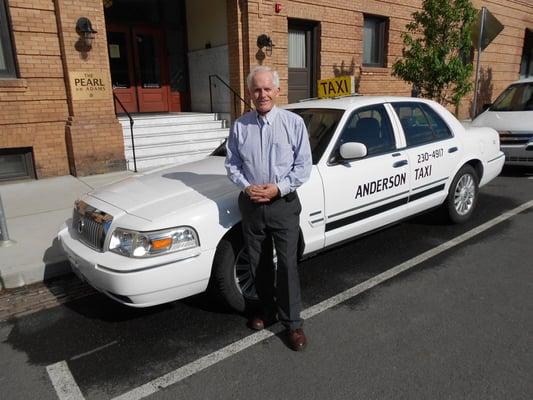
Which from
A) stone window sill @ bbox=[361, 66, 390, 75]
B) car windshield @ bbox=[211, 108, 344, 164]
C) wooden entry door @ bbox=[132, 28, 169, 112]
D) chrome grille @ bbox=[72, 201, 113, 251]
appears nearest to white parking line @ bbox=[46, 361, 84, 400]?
chrome grille @ bbox=[72, 201, 113, 251]

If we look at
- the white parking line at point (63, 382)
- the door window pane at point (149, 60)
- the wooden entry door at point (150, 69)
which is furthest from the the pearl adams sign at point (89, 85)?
the white parking line at point (63, 382)

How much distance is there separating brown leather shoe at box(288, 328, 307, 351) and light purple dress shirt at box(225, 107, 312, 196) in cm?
99

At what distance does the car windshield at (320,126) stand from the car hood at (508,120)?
542 cm

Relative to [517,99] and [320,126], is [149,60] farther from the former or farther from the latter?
[320,126]

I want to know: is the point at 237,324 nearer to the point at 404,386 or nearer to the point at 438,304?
the point at 404,386

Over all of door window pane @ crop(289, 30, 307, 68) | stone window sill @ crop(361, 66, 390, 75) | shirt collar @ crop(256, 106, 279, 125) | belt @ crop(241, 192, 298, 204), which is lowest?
belt @ crop(241, 192, 298, 204)

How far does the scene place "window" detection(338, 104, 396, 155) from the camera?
160 inches

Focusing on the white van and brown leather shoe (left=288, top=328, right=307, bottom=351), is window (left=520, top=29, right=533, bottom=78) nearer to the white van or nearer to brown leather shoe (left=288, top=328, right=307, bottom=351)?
the white van

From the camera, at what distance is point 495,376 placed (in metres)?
2.63

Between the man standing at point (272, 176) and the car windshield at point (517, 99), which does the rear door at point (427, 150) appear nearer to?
the man standing at point (272, 176)

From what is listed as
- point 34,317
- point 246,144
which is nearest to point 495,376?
point 246,144

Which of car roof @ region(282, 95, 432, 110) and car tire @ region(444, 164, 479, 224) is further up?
car roof @ region(282, 95, 432, 110)

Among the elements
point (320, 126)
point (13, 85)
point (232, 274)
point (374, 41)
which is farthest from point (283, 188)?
point (374, 41)

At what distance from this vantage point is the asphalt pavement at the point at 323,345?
2.63 metres
